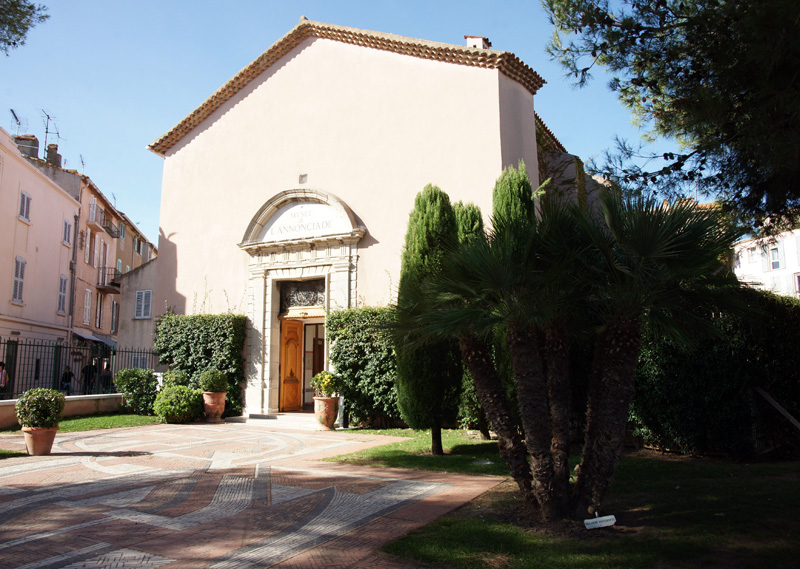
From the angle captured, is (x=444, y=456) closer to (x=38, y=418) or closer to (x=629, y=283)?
(x=629, y=283)

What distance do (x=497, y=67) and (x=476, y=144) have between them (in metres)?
1.94

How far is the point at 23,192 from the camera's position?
22.9 metres

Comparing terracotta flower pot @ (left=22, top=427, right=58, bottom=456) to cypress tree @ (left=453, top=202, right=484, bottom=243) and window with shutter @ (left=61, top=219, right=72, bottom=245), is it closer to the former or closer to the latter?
cypress tree @ (left=453, top=202, right=484, bottom=243)

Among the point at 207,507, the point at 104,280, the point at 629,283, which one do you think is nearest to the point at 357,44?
the point at 629,283

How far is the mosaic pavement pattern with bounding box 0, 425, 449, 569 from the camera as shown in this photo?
181 inches

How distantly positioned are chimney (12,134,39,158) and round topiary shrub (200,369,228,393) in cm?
1889

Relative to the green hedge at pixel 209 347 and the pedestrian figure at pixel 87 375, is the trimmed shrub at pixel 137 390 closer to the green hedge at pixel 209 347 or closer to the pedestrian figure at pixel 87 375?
the green hedge at pixel 209 347

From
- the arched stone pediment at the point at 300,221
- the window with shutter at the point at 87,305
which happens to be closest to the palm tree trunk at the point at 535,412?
the arched stone pediment at the point at 300,221

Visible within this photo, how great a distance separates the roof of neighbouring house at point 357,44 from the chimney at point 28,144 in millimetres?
12288

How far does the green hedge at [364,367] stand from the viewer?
13258 mm

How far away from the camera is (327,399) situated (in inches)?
534

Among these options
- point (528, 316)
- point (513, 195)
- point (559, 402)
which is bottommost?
point (559, 402)

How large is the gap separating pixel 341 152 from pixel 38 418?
31.9 feet

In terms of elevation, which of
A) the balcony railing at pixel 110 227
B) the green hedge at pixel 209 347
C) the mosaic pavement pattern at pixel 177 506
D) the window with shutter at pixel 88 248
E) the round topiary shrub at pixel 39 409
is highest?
the balcony railing at pixel 110 227
